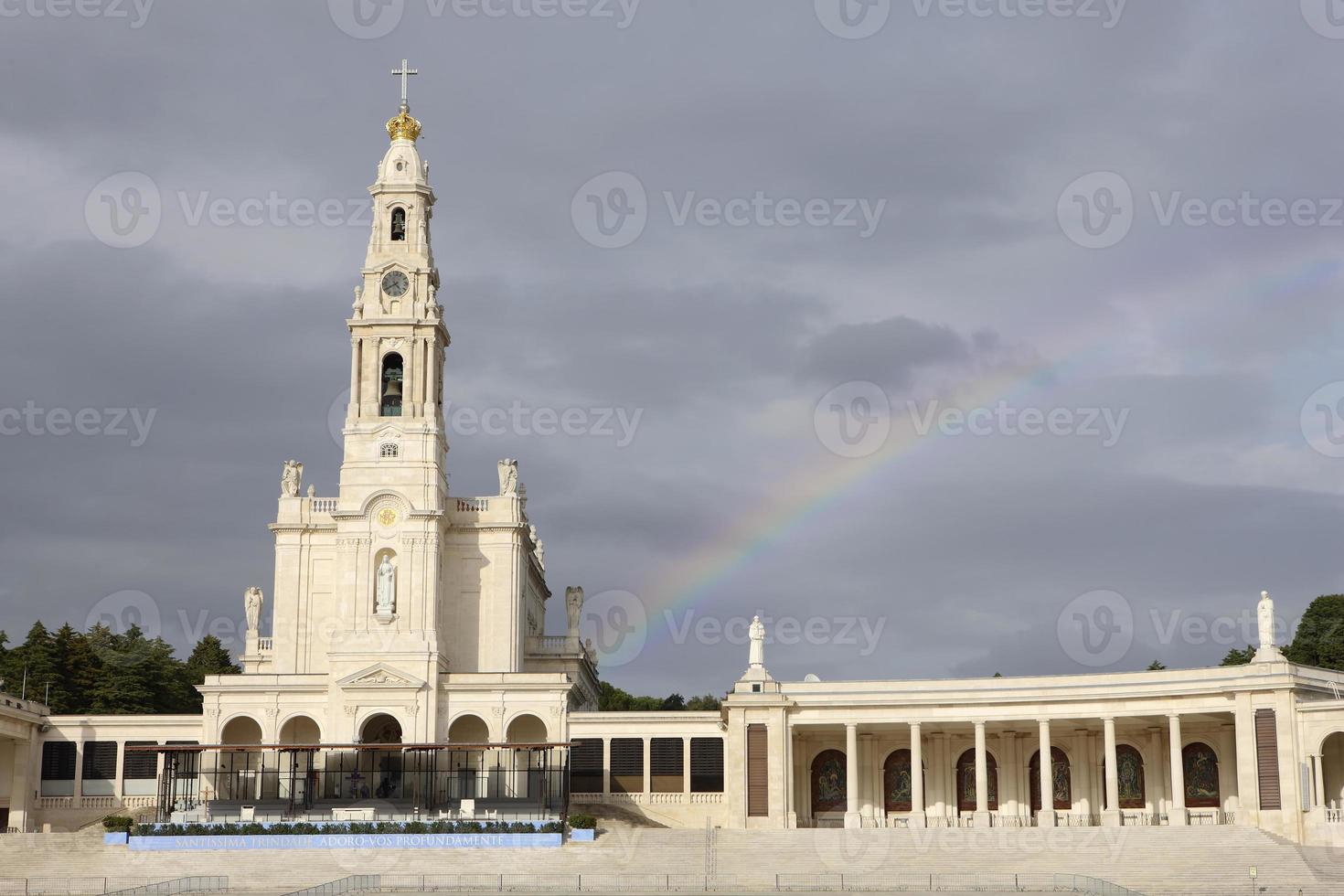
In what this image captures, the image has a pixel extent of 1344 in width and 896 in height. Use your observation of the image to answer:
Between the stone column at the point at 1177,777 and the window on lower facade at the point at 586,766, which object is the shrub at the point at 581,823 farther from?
the stone column at the point at 1177,777

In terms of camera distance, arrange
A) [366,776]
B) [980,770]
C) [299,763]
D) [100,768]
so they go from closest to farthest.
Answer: [980,770] → [366,776] → [299,763] → [100,768]

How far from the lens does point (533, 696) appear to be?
8500cm

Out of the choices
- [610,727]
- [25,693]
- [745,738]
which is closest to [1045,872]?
[745,738]

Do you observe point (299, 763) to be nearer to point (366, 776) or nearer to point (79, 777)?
point (366, 776)

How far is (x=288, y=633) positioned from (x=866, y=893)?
40.1 m

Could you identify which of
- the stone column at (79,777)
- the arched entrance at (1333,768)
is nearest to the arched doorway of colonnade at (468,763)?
the stone column at (79,777)

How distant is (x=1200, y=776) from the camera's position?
7969 centimetres

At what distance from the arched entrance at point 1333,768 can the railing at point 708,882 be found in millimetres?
18147

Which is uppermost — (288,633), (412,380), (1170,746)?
(412,380)

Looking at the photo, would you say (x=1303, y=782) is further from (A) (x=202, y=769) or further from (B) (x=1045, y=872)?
(A) (x=202, y=769)

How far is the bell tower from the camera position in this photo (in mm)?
88000

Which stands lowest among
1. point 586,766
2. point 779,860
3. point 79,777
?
point 779,860

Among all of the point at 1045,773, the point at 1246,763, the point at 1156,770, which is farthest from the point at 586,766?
the point at 1246,763

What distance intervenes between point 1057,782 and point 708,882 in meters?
25.6
